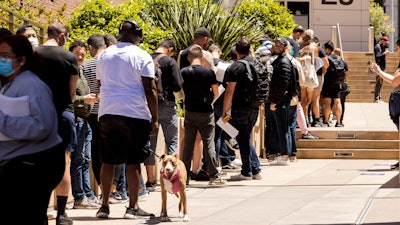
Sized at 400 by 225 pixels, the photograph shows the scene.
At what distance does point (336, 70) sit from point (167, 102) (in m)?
10.1

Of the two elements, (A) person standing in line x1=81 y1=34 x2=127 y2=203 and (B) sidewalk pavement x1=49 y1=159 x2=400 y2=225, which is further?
(A) person standing in line x1=81 y1=34 x2=127 y2=203

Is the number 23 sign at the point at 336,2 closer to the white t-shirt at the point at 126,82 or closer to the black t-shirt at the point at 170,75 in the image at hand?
the black t-shirt at the point at 170,75

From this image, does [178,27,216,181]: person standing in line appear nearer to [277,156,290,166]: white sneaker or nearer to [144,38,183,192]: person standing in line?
[144,38,183,192]: person standing in line

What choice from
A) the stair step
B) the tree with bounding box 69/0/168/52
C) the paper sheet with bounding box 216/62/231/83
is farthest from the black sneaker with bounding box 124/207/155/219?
the stair step

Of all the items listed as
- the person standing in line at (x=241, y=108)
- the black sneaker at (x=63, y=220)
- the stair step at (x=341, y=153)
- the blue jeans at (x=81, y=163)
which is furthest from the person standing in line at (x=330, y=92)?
the black sneaker at (x=63, y=220)

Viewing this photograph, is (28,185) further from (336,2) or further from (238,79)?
(336,2)

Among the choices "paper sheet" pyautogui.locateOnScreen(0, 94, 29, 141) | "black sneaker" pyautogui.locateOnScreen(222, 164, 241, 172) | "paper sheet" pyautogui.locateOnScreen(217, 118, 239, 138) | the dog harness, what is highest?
"paper sheet" pyautogui.locateOnScreen(0, 94, 29, 141)

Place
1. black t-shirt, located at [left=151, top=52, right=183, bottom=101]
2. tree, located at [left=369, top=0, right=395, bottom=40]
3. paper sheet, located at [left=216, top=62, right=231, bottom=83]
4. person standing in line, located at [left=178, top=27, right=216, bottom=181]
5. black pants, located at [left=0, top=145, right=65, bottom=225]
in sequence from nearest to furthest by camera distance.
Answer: black pants, located at [left=0, top=145, right=65, bottom=225] < black t-shirt, located at [left=151, top=52, right=183, bottom=101] < person standing in line, located at [left=178, top=27, right=216, bottom=181] < paper sheet, located at [left=216, top=62, right=231, bottom=83] < tree, located at [left=369, top=0, right=395, bottom=40]

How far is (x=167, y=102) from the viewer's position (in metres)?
13.7

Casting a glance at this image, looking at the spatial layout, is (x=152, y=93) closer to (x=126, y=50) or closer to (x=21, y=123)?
(x=126, y=50)

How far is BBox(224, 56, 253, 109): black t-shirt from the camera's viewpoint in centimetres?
1507

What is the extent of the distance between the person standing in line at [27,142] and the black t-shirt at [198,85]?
23.5 feet

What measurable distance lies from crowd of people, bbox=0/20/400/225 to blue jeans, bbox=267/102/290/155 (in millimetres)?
17

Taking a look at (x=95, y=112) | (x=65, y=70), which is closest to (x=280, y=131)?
(x=95, y=112)
